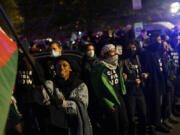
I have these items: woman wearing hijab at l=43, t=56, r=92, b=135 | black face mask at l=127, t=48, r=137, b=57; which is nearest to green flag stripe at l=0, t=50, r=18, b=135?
woman wearing hijab at l=43, t=56, r=92, b=135

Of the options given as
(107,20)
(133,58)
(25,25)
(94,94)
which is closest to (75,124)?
(94,94)

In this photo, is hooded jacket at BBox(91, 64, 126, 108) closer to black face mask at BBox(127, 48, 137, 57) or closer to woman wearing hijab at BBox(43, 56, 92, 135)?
woman wearing hijab at BBox(43, 56, 92, 135)

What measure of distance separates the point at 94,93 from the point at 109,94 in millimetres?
307

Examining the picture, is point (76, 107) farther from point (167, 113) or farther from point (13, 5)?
point (13, 5)

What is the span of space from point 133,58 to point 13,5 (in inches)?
629

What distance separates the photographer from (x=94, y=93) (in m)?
4.04

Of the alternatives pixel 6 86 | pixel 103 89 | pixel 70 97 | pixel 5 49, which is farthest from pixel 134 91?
pixel 6 86

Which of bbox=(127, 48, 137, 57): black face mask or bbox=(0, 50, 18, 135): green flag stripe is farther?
bbox=(127, 48, 137, 57): black face mask

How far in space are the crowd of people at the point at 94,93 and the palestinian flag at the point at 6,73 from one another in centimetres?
39

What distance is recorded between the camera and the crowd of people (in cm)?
315

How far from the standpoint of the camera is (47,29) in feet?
74.9

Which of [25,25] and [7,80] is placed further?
[25,25]

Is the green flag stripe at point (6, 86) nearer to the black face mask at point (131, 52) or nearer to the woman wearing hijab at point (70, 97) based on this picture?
the woman wearing hijab at point (70, 97)

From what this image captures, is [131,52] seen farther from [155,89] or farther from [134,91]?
[155,89]
